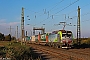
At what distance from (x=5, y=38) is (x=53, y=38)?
250 feet

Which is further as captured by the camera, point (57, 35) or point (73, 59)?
point (57, 35)

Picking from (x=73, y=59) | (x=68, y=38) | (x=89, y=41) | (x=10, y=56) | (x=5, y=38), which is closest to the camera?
(x=10, y=56)

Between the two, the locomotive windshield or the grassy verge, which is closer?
the grassy verge

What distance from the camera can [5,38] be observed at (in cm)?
11306

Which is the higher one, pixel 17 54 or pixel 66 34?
pixel 66 34

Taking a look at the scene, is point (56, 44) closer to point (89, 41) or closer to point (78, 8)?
point (78, 8)

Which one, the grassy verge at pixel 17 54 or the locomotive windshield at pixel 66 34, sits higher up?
the locomotive windshield at pixel 66 34

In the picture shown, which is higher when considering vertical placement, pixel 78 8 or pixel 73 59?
pixel 78 8

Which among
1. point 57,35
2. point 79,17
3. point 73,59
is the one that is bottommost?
point 73,59

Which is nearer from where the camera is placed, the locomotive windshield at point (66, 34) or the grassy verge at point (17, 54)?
the grassy verge at point (17, 54)

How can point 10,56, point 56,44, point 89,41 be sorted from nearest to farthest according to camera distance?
1. point 10,56
2. point 56,44
3. point 89,41

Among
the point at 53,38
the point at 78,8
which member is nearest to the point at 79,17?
the point at 78,8

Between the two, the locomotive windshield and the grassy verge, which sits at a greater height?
the locomotive windshield

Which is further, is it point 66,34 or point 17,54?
point 66,34
